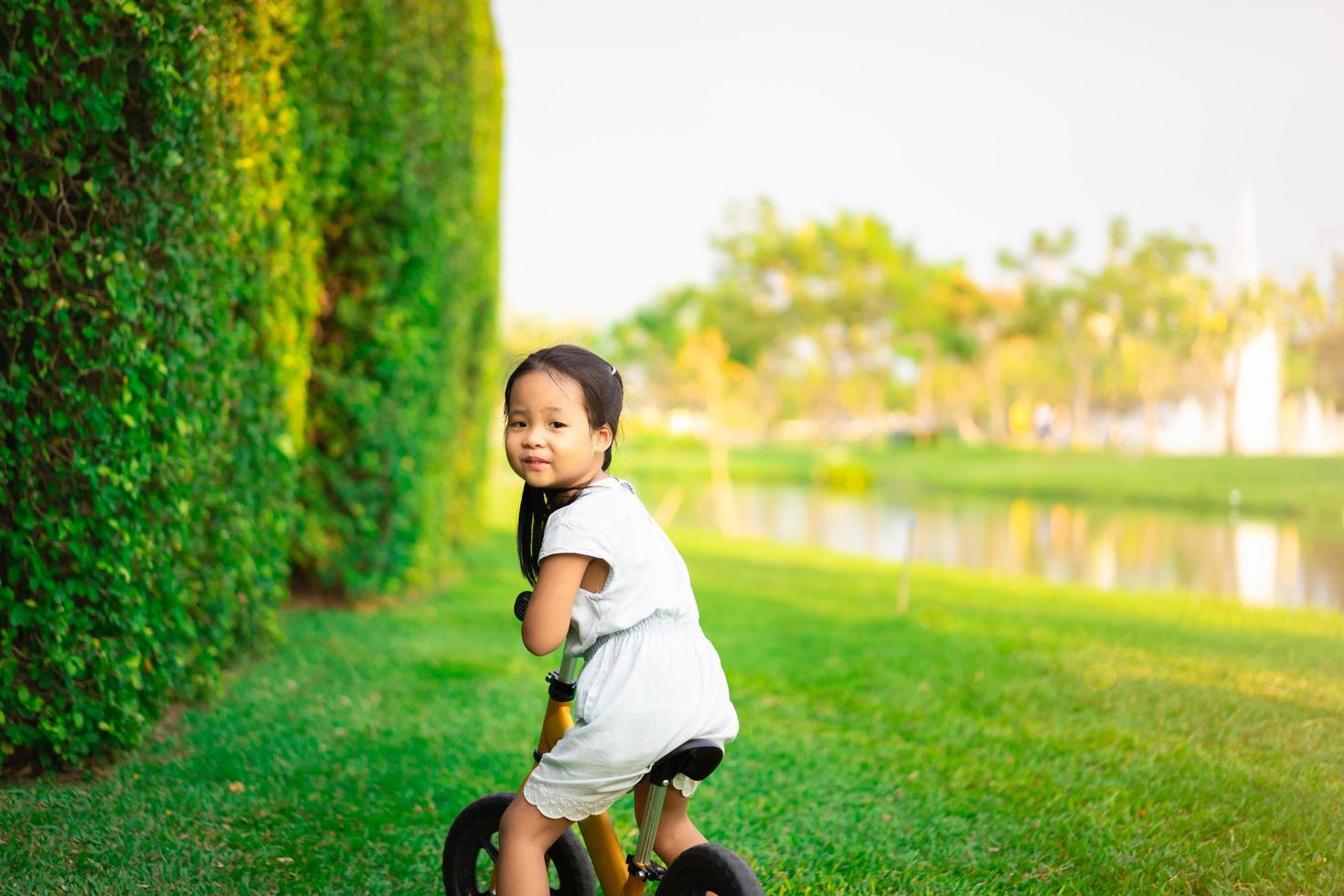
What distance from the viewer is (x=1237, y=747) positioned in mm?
4762

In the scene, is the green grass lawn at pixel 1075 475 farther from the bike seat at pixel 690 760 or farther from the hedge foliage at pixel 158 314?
the bike seat at pixel 690 760

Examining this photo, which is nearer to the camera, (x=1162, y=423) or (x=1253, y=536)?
(x=1253, y=536)

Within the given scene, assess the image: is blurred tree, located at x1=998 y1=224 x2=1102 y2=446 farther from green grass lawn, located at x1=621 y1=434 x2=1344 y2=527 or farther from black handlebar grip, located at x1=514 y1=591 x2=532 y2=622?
black handlebar grip, located at x1=514 y1=591 x2=532 y2=622

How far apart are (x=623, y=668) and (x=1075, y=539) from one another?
17686 millimetres

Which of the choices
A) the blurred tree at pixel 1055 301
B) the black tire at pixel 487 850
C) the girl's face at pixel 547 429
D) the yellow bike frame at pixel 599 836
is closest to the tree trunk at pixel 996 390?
the blurred tree at pixel 1055 301

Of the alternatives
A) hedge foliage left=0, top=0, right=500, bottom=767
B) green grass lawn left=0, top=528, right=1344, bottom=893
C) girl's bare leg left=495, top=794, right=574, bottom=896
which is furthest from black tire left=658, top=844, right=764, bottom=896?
hedge foliage left=0, top=0, right=500, bottom=767

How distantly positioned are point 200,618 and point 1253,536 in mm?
18810

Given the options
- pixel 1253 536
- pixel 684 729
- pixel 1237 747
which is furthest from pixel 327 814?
pixel 1253 536

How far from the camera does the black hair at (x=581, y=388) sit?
8.28ft

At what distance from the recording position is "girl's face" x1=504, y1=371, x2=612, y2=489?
2.51 meters

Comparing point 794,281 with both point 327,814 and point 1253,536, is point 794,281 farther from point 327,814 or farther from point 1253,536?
point 327,814

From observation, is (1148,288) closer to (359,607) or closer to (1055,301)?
(1055,301)

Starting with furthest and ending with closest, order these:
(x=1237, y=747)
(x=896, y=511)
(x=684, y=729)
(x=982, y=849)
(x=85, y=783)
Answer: (x=896, y=511) → (x=1237, y=747) → (x=85, y=783) → (x=982, y=849) → (x=684, y=729)

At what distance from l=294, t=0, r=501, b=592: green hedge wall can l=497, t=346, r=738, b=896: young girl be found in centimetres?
477
